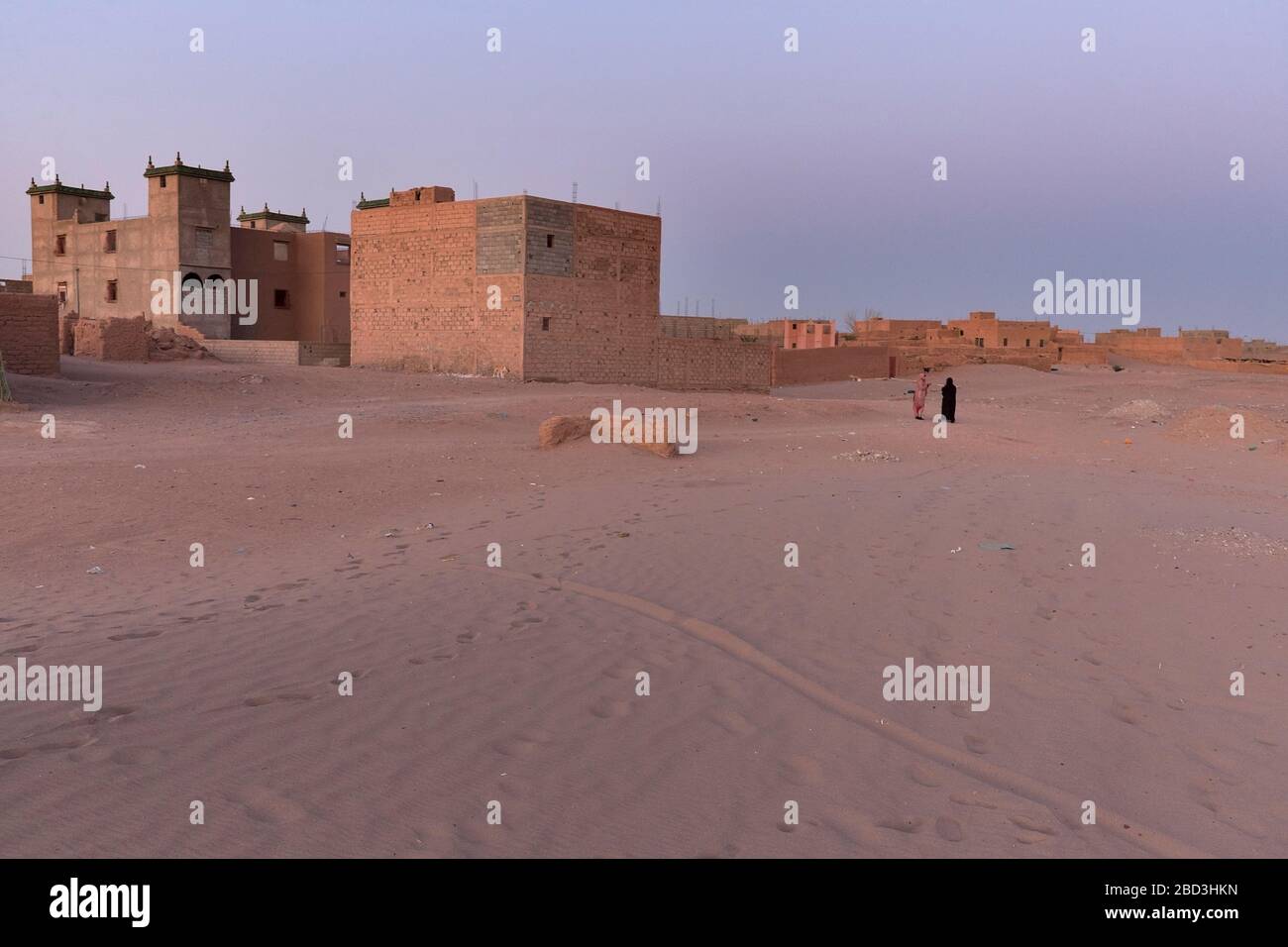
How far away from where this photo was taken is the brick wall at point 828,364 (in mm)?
35000

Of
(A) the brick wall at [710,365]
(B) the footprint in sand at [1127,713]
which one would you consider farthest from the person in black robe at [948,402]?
(B) the footprint in sand at [1127,713]

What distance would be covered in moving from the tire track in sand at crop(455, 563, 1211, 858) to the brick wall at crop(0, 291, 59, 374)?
1954cm

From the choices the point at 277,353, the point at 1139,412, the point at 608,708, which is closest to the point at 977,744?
the point at 608,708

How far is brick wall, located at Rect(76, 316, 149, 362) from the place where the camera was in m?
27.0

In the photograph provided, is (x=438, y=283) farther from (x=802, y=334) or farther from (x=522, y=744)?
(x=522, y=744)

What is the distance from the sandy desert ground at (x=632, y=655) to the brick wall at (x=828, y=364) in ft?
74.4

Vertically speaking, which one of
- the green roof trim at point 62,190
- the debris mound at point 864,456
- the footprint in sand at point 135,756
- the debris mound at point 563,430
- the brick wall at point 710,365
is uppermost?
the green roof trim at point 62,190

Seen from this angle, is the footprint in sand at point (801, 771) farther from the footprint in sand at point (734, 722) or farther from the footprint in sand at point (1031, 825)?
the footprint in sand at point (1031, 825)

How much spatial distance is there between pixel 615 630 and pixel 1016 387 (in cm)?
3105

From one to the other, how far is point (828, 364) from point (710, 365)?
9003 millimetres

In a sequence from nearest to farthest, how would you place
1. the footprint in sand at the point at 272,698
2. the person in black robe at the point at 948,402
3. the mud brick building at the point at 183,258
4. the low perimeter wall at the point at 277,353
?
the footprint in sand at the point at 272,698 → the person in black robe at the point at 948,402 → the low perimeter wall at the point at 277,353 → the mud brick building at the point at 183,258

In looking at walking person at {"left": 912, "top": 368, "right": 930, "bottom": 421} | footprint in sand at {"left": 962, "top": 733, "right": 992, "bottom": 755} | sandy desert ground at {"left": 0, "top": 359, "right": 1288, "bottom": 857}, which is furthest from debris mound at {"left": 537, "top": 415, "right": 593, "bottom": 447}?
walking person at {"left": 912, "top": 368, "right": 930, "bottom": 421}

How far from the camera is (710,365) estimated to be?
29234 mm
